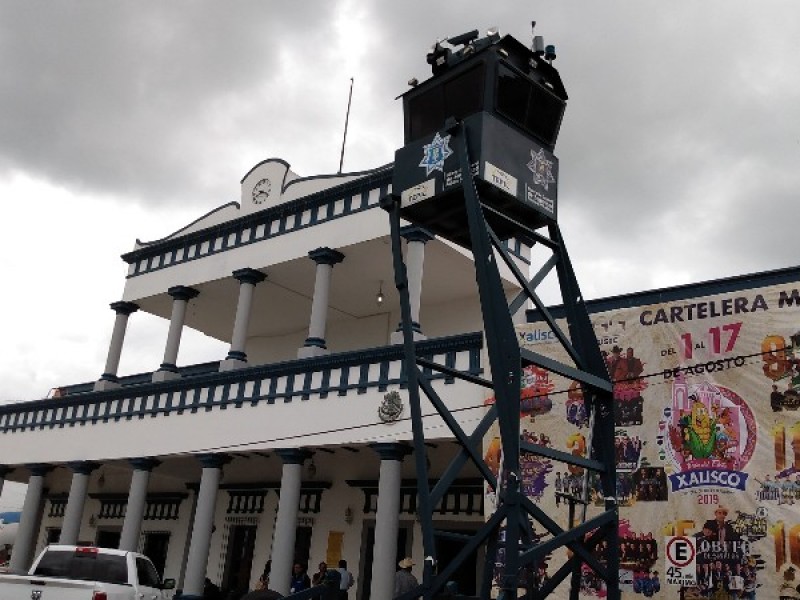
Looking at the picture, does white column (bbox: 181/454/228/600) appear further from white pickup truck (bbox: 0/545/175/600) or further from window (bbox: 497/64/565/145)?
window (bbox: 497/64/565/145)

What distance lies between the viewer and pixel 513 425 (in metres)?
7.92

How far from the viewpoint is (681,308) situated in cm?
1264

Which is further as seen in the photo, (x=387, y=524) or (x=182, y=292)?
(x=182, y=292)

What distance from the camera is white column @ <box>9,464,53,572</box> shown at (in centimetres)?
2230

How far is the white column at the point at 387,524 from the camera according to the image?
14609mm

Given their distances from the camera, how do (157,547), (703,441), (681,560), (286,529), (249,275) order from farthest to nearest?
1. (157,547)
2. (249,275)
3. (286,529)
4. (703,441)
5. (681,560)

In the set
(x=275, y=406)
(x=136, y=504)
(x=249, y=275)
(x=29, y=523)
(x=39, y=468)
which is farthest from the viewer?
(x=39, y=468)

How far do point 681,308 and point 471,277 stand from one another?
26.0 ft

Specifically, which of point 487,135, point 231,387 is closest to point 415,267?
point 231,387

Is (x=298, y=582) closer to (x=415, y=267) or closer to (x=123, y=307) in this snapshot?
(x=415, y=267)

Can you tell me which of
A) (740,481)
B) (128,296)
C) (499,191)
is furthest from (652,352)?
(128,296)

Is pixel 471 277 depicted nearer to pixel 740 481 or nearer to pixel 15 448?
pixel 740 481

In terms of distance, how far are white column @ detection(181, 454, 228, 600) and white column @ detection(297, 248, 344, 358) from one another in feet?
10.8

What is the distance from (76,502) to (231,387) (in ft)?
20.4
